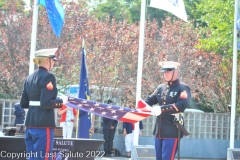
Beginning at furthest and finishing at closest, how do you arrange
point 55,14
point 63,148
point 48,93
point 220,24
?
1. point 220,24
2. point 55,14
3. point 63,148
4. point 48,93

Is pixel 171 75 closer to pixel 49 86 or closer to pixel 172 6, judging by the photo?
pixel 49 86

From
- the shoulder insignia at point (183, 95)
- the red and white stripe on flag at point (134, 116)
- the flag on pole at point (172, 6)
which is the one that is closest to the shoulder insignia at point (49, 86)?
the red and white stripe on flag at point (134, 116)

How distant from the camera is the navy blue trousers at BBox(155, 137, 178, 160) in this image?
938 centimetres

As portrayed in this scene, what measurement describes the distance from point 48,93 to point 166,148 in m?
2.21

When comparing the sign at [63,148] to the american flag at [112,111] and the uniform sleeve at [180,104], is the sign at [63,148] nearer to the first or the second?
the american flag at [112,111]

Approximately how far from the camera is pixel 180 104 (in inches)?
366

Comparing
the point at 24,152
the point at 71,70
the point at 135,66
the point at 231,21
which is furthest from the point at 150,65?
the point at 24,152

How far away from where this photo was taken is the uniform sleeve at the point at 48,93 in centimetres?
842

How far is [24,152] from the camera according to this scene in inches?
392

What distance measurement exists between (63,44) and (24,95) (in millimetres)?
14962

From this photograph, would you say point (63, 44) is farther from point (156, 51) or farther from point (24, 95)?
point (24, 95)

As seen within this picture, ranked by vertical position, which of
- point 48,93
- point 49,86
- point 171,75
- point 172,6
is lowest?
point 48,93

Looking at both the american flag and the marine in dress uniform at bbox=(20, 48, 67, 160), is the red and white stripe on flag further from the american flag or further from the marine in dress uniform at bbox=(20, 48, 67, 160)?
the marine in dress uniform at bbox=(20, 48, 67, 160)

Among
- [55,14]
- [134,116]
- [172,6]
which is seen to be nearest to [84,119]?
[55,14]
